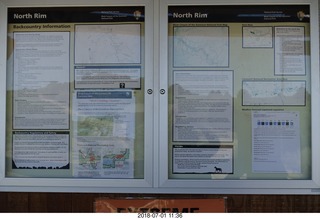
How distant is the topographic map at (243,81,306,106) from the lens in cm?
335

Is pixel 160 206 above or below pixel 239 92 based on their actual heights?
below

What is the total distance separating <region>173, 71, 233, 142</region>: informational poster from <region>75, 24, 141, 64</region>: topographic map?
426 mm

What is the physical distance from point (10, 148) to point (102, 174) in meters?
0.77

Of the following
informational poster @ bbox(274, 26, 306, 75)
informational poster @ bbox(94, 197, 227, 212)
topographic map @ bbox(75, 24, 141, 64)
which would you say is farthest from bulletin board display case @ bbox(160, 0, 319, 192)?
topographic map @ bbox(75, 24, 141, 64)

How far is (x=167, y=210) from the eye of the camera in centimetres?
335

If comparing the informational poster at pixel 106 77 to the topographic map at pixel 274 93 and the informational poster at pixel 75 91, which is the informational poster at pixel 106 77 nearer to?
the informational poster at pixel 75 91

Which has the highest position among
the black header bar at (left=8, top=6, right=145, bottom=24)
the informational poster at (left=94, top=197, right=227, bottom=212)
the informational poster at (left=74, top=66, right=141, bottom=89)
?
the black header bar at (left=8, top=6, right=145, bottom=24)

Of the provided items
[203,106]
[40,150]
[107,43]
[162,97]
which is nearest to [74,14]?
[107,43]

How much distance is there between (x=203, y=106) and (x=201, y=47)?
0.47 m

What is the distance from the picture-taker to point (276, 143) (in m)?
3.36

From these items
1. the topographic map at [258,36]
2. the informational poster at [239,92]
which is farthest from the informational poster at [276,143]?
the topographic map at [258,36]

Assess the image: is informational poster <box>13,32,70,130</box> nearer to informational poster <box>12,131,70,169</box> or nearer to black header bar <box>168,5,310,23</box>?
informational poster <box>12,131,70,169</box>

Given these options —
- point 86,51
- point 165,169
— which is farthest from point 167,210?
point 86,51

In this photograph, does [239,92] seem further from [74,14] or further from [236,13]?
[74,14]
